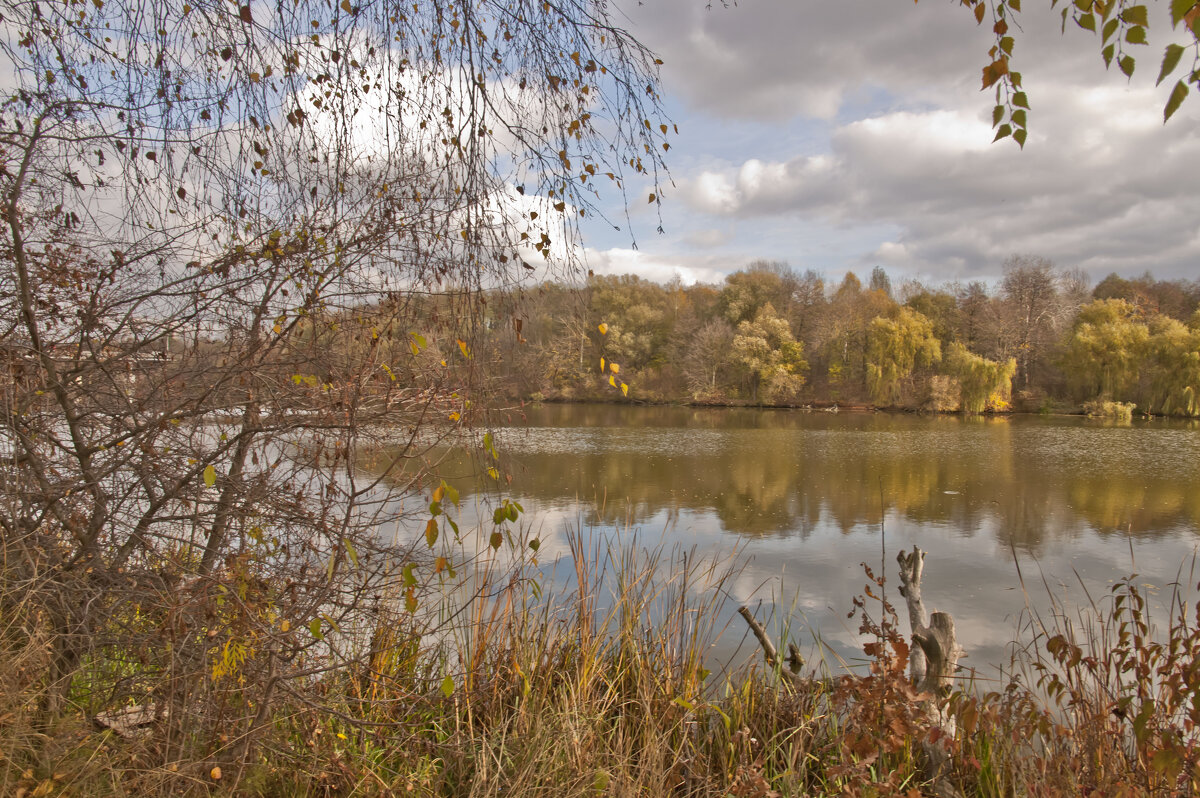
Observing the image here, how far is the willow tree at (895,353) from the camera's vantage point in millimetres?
33750

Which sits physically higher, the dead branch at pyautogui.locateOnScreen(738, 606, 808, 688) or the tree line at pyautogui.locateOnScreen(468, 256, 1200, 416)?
the tree line at pyautogui.locateOnScreen(468, 256, 1200, 416)

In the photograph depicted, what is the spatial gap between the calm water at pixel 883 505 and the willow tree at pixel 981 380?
8.70 metres

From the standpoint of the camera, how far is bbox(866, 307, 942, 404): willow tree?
111 feet

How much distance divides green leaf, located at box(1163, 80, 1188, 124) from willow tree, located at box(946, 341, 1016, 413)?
34514 mm

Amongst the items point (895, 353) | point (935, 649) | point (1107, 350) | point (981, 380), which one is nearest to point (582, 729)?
point (935, 649)

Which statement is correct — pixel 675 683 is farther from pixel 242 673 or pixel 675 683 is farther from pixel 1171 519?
pixel 1171 519

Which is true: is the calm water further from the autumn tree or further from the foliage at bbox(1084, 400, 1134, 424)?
the autumn tree

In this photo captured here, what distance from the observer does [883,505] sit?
3.42 meters

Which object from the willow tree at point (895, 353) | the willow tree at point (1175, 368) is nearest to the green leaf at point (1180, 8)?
the willow tree at point (1175, 368)

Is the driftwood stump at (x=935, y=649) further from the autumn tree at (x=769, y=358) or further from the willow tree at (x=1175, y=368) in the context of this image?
the willow tree at (x=1175, y=368)

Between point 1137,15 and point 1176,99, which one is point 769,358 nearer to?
point 1137,15

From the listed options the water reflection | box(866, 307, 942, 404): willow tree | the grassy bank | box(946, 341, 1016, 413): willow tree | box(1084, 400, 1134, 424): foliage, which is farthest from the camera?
box(866, 307, 942, 404): willow tree

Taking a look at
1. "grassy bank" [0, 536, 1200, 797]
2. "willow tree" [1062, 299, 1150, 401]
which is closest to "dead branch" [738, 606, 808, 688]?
"grassy bank" [0, 536, 1200, 797]

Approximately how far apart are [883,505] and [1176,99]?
267 centimetres
